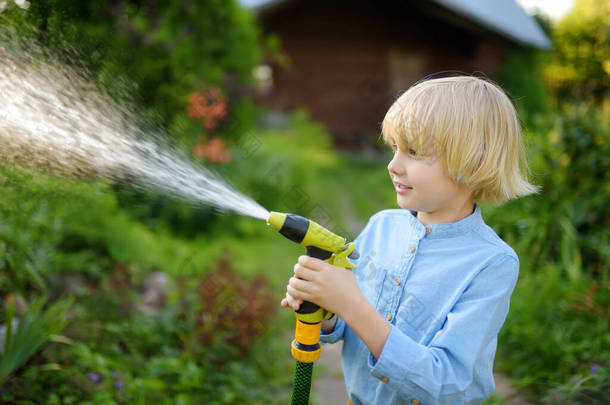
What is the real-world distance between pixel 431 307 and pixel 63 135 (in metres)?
1.61

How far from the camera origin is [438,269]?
1529 millimetres

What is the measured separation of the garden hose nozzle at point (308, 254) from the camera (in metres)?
1.35

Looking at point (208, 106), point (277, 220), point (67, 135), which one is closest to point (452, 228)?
point (277, 220)

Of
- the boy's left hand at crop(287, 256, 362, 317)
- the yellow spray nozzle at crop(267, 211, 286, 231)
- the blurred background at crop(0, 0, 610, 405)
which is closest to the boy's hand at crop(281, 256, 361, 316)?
the boy's left hand at crop(287, 256, 362, 317)

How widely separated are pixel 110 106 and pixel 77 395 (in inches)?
54.2

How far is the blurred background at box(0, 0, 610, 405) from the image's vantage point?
2520 millimetres

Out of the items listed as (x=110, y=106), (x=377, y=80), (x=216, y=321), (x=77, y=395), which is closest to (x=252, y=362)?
(x=216, y=321)

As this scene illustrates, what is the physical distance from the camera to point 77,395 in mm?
2477

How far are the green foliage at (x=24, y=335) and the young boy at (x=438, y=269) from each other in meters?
1.51

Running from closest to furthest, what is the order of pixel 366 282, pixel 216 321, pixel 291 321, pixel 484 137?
1. pixel 484 137
2. pixel 366 282
3. pixel 216 321
4. pixel 291 321

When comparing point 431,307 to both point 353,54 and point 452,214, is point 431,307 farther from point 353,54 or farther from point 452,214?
point 353,54

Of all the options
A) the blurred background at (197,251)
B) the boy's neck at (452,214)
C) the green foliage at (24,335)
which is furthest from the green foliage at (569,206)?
the green foliage at (24,335)

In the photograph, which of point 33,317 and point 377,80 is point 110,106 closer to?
point 33,317

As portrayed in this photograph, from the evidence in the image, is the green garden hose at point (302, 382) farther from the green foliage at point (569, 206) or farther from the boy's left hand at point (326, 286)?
the green foliage at point (569, 206)
